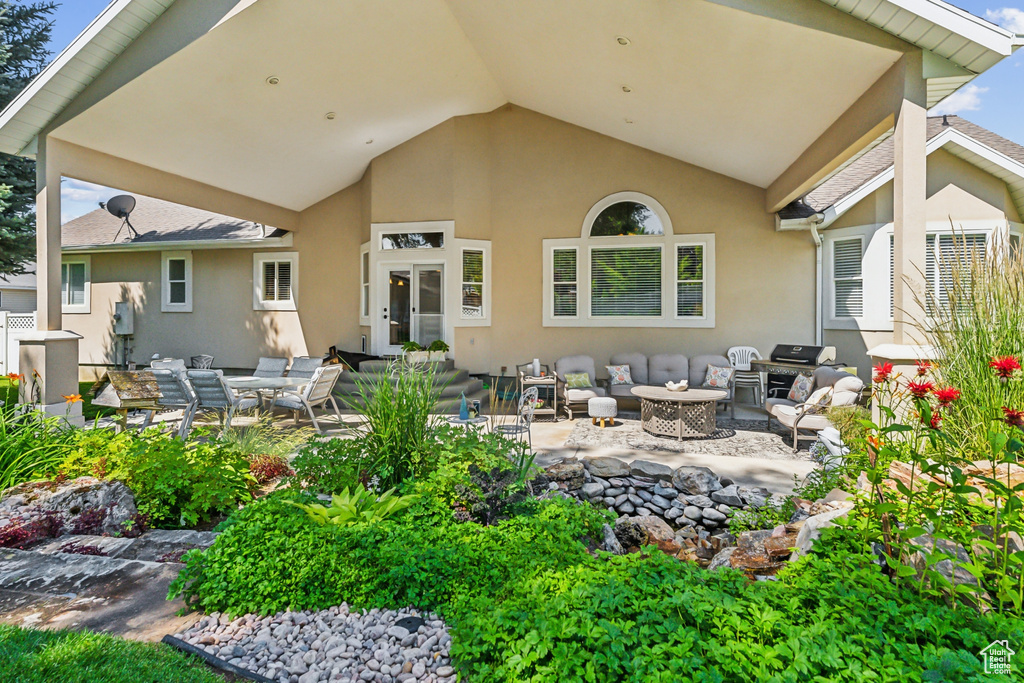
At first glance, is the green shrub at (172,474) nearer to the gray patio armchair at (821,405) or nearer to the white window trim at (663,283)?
the gray patio armchair at (821,405)

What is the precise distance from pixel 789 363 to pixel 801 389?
1.49 metres

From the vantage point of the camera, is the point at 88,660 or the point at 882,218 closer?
the point at 88,660

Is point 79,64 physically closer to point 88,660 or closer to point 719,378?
point 88,660

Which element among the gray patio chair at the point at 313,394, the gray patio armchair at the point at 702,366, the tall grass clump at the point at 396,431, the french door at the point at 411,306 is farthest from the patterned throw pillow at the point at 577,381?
the tall grass clump at the point at 396,431

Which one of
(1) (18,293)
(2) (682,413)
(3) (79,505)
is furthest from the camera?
(1) (18,293)

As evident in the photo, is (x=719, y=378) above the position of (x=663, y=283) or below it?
below

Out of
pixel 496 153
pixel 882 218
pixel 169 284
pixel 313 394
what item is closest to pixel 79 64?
pixel 313 394

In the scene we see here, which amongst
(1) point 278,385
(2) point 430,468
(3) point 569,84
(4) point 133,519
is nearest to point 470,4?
(3) point 569,84

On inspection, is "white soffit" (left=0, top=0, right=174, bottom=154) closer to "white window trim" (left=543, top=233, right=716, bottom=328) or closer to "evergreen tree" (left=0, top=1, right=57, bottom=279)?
"evergreen tree" (left=0, top=1, right=57, bottom=279)

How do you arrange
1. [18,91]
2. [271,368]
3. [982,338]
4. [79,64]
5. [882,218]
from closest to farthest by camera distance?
[982,338] < [79,64] < [882,218] < [271,368] < [18,91]

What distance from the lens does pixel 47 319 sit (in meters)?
6.40

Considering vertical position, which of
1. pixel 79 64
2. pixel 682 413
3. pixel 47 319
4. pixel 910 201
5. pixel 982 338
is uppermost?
pixel 79 64

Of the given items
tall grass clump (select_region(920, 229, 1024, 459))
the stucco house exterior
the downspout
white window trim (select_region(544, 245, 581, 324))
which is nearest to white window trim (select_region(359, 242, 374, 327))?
the stucco house exterior

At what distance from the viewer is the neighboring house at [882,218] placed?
799cm
